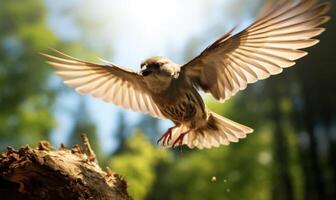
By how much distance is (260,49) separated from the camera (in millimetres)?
2484

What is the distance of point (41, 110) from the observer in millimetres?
9422

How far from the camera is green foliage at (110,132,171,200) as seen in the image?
666 cm

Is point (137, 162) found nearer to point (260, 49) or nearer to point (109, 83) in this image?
point (109, 83)

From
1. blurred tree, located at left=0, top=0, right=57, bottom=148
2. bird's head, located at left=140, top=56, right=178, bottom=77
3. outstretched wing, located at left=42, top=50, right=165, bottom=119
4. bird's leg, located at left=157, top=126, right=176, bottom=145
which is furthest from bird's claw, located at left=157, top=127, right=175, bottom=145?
blurred tree, located at left=0, top=0, right=57, bottom=148

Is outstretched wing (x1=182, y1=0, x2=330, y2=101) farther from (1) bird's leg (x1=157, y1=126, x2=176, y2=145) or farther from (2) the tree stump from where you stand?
(2) the tree stump

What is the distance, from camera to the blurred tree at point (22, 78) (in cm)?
901

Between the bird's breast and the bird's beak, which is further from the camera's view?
the bird's breast

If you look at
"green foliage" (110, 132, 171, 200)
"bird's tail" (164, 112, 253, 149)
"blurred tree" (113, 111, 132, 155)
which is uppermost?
"blurred tree" (113, 111, 132, 155)

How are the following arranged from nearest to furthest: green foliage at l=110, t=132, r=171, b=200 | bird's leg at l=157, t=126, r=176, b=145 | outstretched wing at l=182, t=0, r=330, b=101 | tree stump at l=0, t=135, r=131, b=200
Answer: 1. tree stump at l=0, t=135, r=131, b=200
2. outstretched wing at l=182, t=0, r=330, b=101
3. bird's leg at l=157, t=126, r=176, b=145
4. green foliage at l=110, t=132, r=171, b=200

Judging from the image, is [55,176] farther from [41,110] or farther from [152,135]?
[41,110]

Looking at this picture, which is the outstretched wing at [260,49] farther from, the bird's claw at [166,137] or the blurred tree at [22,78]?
the blurred tree at [22,78]

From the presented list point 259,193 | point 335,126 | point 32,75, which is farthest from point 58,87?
point 335,126

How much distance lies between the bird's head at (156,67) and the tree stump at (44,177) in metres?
0.69

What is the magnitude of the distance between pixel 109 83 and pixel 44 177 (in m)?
1.22
